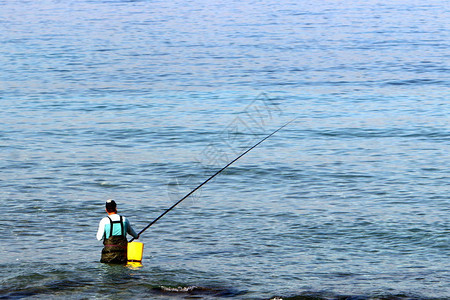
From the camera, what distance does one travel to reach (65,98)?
88.9 ft

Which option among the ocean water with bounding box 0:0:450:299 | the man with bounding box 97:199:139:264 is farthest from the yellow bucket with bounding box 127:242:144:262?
the ocean water with bounding box 0:0:450:299

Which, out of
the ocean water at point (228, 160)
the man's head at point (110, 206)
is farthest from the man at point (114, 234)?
the ocean water at point (228, 160)

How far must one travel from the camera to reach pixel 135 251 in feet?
37.5

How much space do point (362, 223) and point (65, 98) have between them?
47.3 ft

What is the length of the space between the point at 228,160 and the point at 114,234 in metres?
9.34

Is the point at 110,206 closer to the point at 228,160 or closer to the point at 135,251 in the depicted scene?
the point at 135,251

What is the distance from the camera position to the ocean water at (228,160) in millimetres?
12133

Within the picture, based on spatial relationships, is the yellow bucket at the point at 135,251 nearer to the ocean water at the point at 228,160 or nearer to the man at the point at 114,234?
the man at the point at 114,234

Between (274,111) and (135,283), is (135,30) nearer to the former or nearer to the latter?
(274,111)

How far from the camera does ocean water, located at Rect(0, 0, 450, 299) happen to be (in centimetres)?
1213

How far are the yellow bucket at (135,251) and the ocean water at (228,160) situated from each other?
1.09ft

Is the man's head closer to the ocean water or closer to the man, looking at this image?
the man

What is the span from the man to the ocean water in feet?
1.00

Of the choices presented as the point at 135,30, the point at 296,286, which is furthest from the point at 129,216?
the point at 135,30
